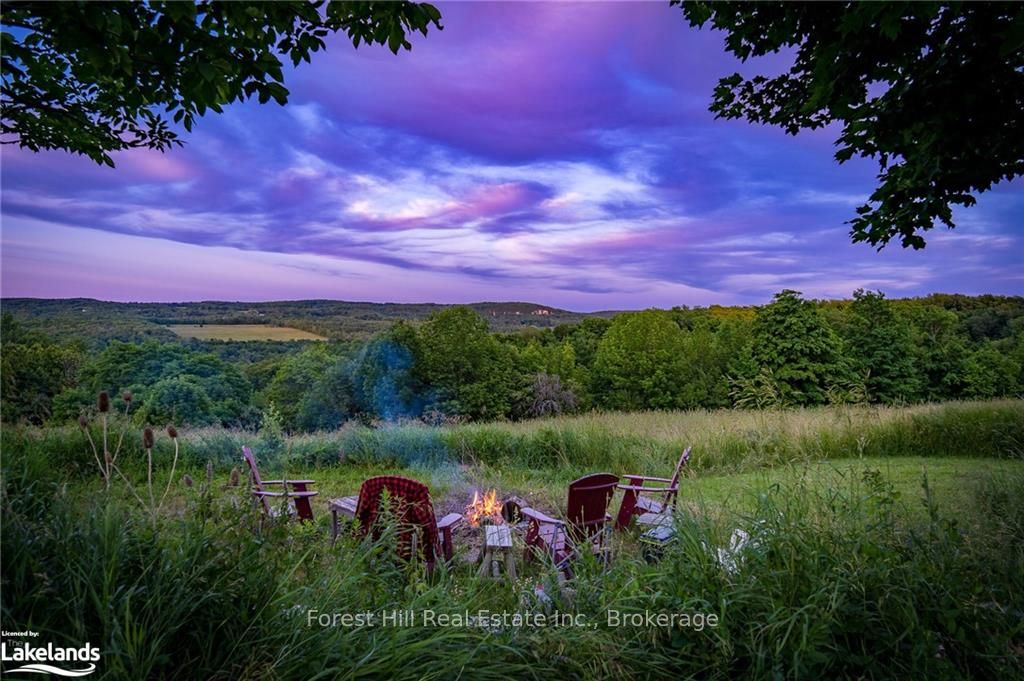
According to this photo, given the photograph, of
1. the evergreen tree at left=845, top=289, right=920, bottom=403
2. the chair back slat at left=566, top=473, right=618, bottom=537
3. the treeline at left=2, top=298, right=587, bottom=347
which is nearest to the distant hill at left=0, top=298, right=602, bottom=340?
the treeline at left=2, top=298, right=587, bottom=347

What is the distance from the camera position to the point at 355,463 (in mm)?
9875

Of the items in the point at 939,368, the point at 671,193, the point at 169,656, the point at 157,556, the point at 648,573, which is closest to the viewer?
the point at 169,656

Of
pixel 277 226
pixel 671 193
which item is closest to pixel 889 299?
pixel 671 193

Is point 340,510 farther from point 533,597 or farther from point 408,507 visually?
point 533,597

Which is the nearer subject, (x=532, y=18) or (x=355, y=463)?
(x=532, y=18)

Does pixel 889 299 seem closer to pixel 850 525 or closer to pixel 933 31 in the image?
pixel 933 31

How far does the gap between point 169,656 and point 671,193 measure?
1074 centimetres

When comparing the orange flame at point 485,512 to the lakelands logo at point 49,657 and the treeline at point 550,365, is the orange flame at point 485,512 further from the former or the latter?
the treeline at point 550,365

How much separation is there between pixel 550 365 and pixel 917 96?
27744mm

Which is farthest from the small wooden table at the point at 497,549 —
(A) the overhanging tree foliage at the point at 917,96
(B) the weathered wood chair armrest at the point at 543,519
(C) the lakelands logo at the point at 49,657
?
(A) the overhanging tree foliage at the point at 917,96

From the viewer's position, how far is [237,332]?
1489 centimetres

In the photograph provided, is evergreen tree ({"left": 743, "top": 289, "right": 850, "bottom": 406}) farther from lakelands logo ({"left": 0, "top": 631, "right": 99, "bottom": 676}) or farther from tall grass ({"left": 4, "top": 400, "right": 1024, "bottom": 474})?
lakelands logo ({"left": 0, "top": 631, "right": 99, "bottom": 676})

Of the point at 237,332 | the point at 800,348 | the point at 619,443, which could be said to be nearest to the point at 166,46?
the point at 619,443

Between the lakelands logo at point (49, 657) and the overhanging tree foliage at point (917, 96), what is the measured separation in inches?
206
